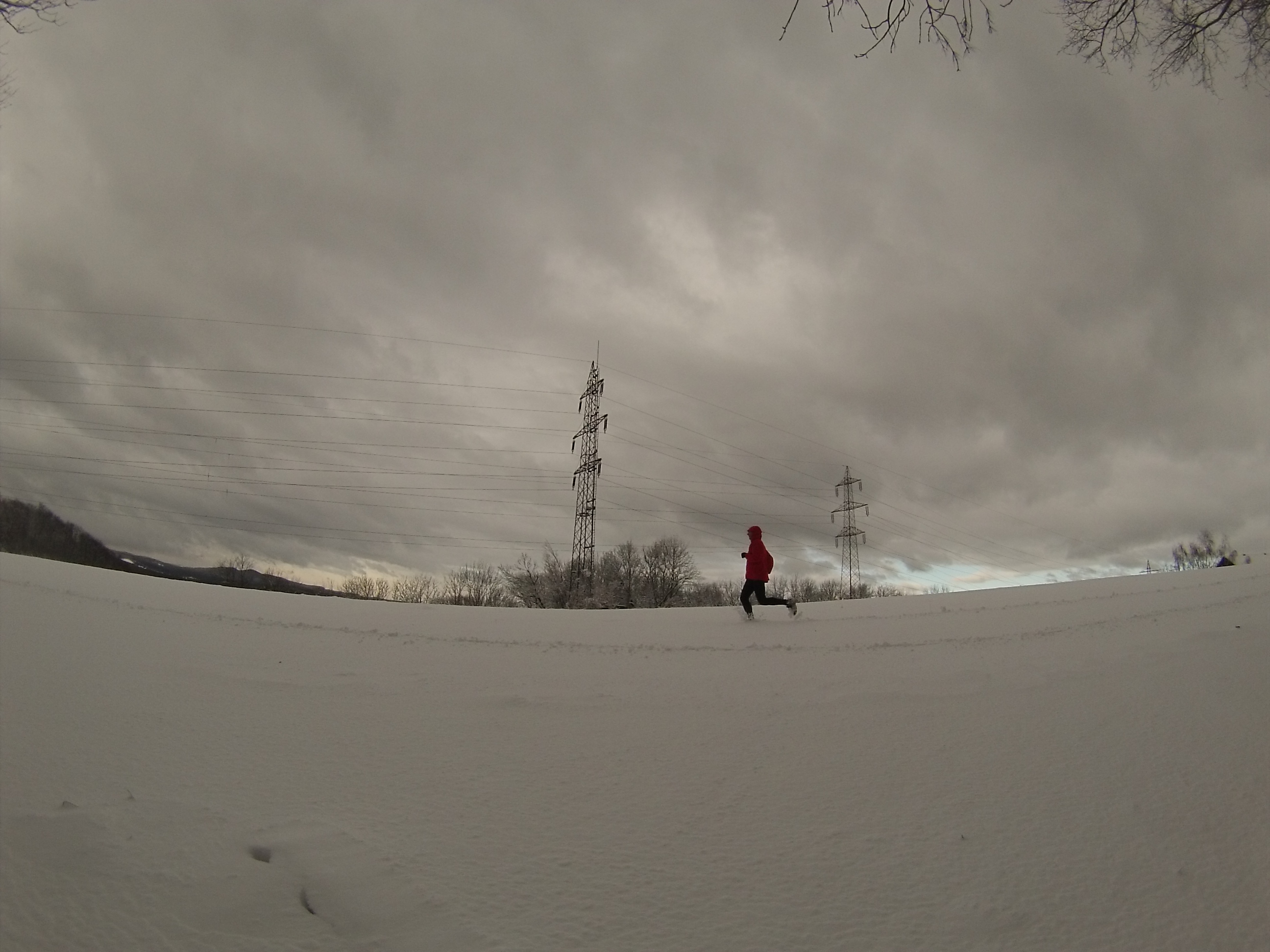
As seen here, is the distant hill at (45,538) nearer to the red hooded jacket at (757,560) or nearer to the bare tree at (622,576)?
the bare tree at (622,576)

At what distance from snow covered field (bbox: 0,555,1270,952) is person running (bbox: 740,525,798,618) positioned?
9.74ft

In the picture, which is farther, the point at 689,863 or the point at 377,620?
the point at 377,620

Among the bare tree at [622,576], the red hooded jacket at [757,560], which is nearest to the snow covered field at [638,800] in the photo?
the red hooded jacket at [757,560]

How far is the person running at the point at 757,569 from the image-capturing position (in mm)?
9070

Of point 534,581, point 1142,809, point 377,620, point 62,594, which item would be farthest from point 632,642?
point 534,581

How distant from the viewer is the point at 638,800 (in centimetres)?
291

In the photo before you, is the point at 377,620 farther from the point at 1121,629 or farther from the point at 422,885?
the point at 1121,629

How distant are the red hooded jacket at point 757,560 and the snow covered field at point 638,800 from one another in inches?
117

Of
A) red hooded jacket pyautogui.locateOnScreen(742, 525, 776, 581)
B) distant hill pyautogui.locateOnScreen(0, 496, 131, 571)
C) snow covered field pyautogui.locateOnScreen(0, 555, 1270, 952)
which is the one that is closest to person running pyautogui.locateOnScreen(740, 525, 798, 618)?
red hooded jacket pyautogui.locateOnScreen(742, 525, 776, 581)

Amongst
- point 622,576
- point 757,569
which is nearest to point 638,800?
point 757,569

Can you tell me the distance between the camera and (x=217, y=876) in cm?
212

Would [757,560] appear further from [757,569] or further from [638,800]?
[638,800]

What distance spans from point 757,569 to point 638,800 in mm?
6512

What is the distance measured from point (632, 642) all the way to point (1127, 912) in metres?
5.64
